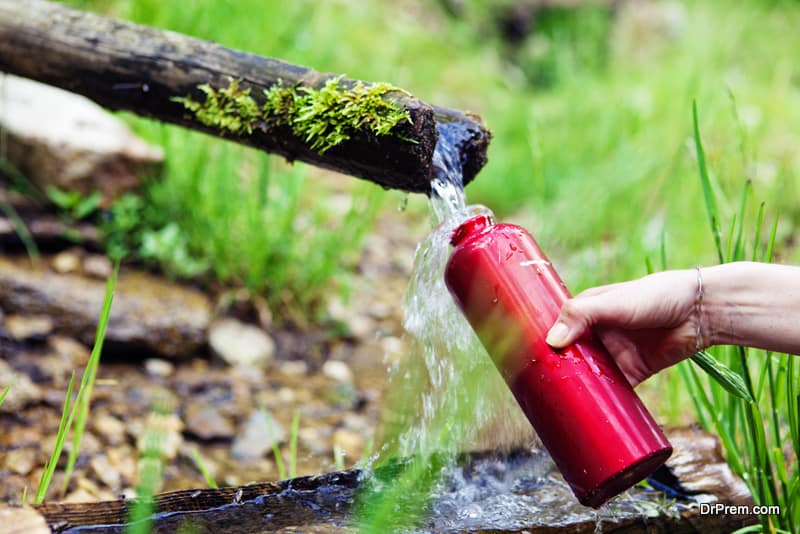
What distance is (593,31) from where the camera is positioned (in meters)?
6.60

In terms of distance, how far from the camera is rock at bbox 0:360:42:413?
1987mm

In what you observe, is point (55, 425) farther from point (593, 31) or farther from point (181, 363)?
point (593, 31)

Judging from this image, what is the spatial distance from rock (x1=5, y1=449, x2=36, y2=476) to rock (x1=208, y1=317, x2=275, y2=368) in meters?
0.72

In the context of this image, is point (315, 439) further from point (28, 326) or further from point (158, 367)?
point (28, 326)

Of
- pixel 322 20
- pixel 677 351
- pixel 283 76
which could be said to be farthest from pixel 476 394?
pixel 322 20

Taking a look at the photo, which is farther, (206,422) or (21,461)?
(206,422)

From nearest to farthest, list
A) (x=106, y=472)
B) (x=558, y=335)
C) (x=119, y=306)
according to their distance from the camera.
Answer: (x=558, y=335), (x=106, y=472), (x=119, y=306)

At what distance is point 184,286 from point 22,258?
52cm

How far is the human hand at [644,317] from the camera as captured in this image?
48.5 inches

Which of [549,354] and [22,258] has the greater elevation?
[22,258]

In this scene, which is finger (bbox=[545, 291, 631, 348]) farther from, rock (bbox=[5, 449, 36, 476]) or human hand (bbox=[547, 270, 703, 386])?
rock (bbox=[5, 449, 36, 476])

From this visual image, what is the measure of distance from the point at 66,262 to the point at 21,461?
0.82 m

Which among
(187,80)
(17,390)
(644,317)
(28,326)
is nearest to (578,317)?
(644,317)

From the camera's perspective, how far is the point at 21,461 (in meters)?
1.83
